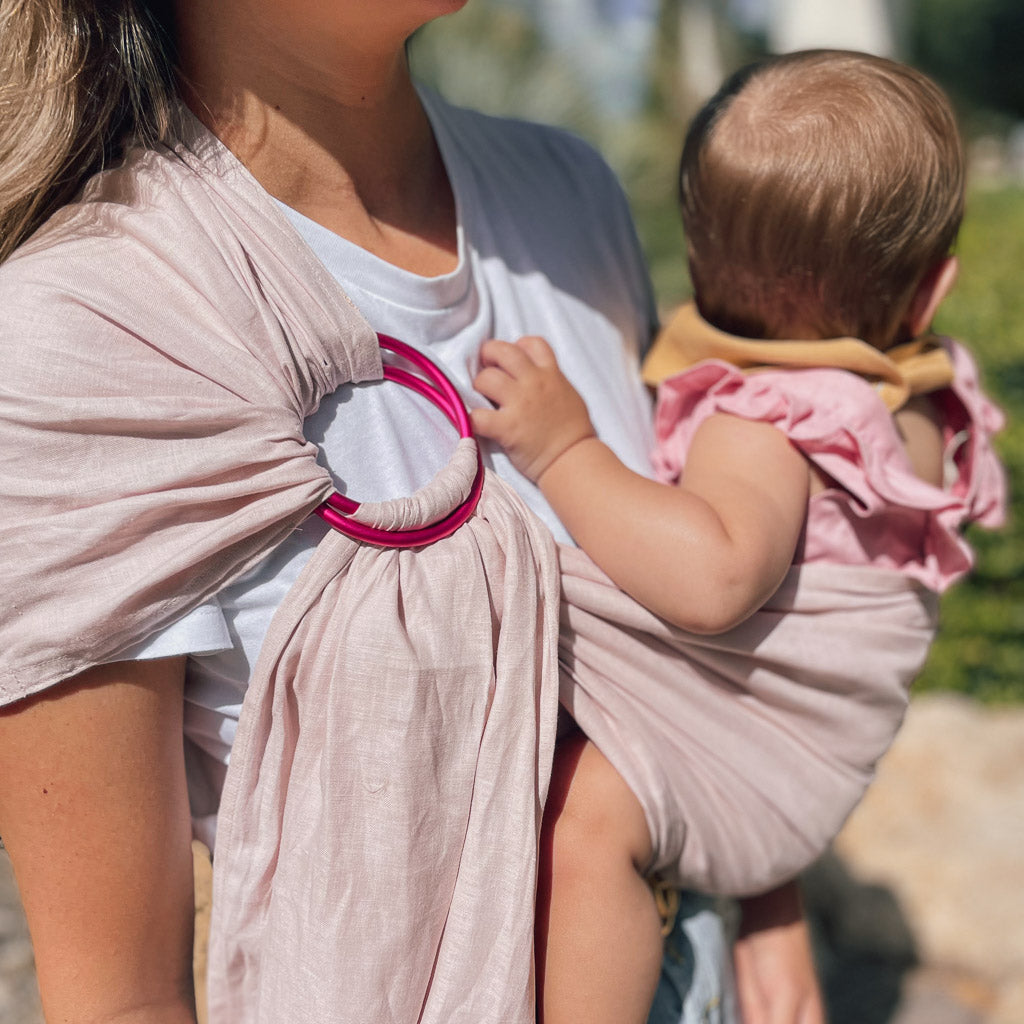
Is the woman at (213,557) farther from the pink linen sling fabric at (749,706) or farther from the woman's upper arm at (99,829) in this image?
the pink linen sling fabric at (749,706)

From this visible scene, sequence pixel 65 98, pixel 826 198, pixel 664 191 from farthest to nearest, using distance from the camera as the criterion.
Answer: pixel 664 191 → pixel 826 198 → pixel 65 98

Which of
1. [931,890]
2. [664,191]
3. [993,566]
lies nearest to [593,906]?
[931,890]

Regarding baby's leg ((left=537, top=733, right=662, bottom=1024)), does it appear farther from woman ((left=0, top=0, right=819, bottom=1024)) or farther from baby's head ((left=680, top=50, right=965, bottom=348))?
baby's head ((left=680, top=50, right=965, bottom=348))

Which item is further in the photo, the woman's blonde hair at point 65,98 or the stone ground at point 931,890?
the stone ground at point 931,890

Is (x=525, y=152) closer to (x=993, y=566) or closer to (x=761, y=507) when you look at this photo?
(x=761, y=507)

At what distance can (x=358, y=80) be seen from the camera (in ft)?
5.26

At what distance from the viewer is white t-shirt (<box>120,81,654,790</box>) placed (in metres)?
1.34

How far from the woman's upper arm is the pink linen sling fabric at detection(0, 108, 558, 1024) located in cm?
6

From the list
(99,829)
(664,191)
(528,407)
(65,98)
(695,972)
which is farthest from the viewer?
(664,191)

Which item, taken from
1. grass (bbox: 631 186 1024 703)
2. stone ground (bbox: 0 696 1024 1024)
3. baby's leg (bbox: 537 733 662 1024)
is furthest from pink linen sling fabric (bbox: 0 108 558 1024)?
grass (bbox: 631 186 1024 703)

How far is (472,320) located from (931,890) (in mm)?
2963

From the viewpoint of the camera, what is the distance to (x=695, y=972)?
1698 millimetres

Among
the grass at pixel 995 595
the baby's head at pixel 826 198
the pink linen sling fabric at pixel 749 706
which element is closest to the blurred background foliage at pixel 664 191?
the grass at pixel 995 595

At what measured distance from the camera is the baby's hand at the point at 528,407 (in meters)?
1.54
